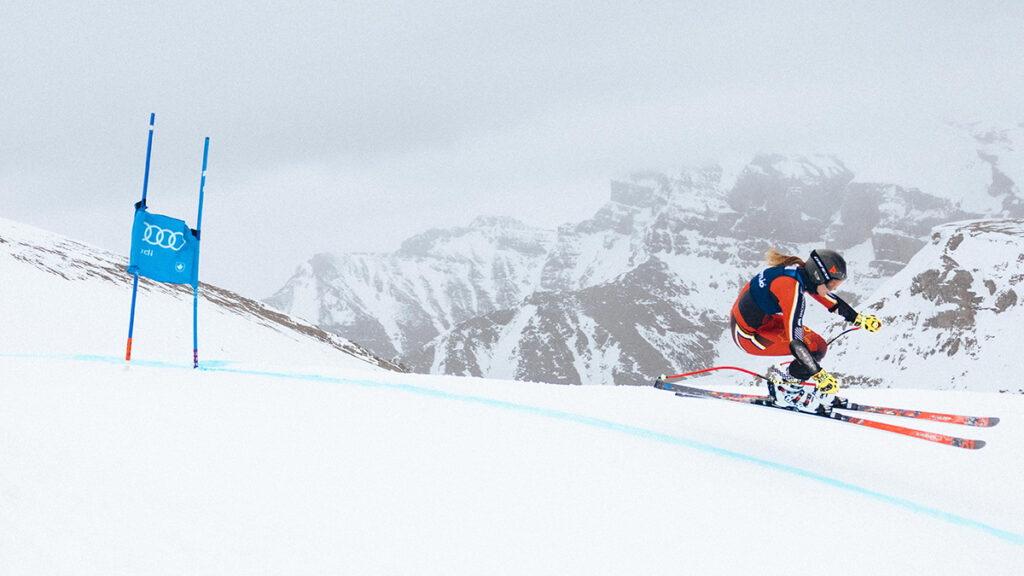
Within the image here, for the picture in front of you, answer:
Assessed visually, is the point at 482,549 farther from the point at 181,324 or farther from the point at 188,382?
the point at 181,324

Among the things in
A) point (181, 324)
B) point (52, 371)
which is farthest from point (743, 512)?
point (181, 324)

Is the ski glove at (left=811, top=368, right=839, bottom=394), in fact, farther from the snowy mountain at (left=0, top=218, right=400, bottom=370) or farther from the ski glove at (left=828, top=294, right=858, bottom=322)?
the snowy mountain at (left=0, top=218, right=400, bottom=370)

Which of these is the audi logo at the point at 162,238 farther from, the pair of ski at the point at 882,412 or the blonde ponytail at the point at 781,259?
the blonde ponytail at the point at 781,259

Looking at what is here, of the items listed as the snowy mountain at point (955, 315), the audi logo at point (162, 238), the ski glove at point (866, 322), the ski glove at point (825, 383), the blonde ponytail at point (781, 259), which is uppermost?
the snowy mountain at point (955, 315)

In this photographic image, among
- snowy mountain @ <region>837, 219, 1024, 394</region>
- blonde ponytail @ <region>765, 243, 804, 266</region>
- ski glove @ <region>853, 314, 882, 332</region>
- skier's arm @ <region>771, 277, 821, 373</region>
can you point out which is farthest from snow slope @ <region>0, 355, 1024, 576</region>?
snowy mountain @ <region>837, 219, 1024, 394</region>

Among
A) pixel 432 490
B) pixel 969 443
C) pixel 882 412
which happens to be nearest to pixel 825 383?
pixel 882 412

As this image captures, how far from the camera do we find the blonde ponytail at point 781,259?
8.27m

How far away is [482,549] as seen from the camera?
395 cm

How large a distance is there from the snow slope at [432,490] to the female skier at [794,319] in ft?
2.66

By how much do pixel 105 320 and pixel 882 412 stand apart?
89.2 ft

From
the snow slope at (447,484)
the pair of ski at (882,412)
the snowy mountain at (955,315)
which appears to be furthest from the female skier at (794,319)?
the snowy mountain at (955,315)

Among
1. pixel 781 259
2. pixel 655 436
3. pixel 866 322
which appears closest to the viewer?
pixel 655 436

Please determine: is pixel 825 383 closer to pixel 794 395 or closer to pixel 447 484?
pixel 794 395

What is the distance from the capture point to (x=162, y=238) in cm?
987
